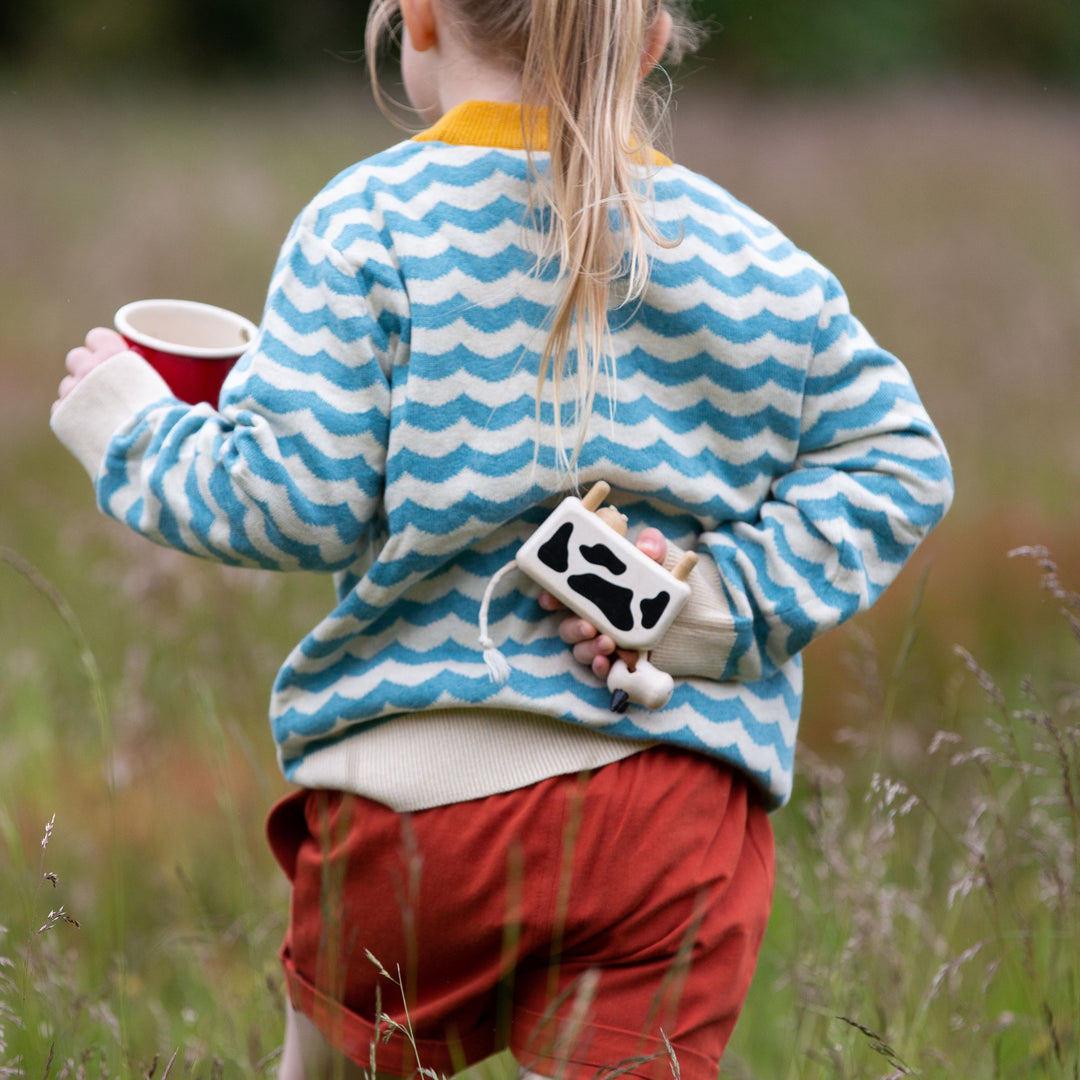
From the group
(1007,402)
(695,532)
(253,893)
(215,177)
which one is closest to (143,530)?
(695,532)

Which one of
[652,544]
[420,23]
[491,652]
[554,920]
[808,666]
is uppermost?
[420,23]

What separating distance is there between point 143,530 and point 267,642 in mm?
2091

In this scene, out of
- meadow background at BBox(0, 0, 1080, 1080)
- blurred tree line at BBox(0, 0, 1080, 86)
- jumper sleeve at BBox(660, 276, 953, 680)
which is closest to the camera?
jumper sleeve at BBox(660, 276, 953, 680)

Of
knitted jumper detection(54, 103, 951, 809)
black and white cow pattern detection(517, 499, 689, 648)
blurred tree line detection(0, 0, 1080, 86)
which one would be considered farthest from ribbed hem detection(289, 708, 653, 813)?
blurred tree line detection(0, 0, 1080, 86)

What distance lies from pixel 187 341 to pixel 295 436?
0.44m

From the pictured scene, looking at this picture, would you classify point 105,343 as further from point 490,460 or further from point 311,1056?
point 311,1056

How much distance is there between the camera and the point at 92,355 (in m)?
1.41

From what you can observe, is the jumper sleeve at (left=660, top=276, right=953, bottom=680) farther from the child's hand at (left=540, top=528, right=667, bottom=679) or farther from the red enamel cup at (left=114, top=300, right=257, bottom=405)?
the red enamel cup at (left=114, top=300, right=257, bottom=405)

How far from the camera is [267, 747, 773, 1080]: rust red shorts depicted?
129 cm

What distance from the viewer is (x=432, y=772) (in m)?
1.31

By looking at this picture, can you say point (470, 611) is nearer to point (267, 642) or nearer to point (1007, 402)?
point (267, 642)

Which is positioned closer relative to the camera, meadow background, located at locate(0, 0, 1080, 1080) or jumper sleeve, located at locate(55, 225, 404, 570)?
jumper sleeve, located at locate(55, 225, 404, 570)

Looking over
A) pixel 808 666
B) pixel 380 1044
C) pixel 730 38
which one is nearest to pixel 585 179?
pixel 380 1044

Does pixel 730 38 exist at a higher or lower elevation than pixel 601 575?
higher
